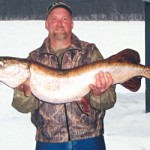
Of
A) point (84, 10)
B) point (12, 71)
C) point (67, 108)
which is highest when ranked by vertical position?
point (84, 10)

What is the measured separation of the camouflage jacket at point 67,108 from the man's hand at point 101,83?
2.4 inches

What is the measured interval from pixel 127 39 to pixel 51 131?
15789mm

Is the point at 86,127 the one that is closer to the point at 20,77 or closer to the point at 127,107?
the point at 20,77

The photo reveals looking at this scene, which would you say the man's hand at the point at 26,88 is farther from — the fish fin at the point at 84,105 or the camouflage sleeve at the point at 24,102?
the fish fin at the point at 84,105

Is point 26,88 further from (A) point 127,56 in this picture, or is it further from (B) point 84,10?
(B) point 84,10

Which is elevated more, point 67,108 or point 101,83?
point 101,83

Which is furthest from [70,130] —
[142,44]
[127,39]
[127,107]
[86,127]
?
[127,39]

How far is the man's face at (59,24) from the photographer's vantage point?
9.98 feet

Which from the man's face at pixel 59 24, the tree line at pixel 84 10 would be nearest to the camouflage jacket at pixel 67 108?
the man's face at pixel 59 24

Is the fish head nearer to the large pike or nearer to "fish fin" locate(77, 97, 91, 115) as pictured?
the large pike

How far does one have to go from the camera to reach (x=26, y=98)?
9.91 ft

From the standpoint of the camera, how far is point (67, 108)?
3.04 meters

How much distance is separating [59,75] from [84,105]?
0.31m

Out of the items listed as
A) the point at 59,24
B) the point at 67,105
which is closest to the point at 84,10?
the point at 59,24
